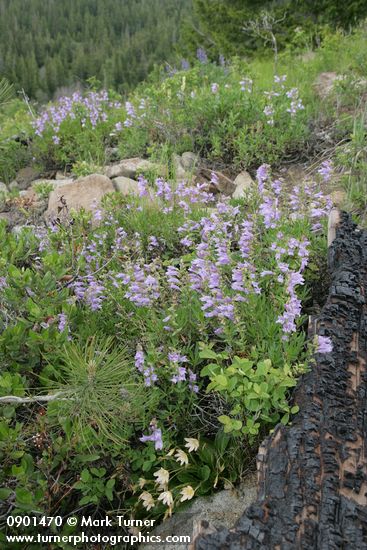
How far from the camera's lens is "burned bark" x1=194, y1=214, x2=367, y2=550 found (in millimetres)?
1938

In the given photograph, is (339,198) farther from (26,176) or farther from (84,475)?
(26,176)

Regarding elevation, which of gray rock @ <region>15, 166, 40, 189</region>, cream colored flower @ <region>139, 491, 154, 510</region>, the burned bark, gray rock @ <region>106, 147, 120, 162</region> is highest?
the burned bark

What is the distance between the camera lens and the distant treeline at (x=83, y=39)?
85625 millimetres

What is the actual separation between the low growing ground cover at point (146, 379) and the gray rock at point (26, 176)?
4273 mm

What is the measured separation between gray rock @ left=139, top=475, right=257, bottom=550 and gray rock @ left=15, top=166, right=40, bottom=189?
557 cm

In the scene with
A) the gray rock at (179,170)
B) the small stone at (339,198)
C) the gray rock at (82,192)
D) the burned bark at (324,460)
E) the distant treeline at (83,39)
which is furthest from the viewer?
the distant treeline at (83,39)

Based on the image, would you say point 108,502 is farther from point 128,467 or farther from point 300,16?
point 300,16

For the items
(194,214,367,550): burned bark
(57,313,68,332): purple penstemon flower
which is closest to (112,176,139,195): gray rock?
(57,313,68,332): purple penstemon flower

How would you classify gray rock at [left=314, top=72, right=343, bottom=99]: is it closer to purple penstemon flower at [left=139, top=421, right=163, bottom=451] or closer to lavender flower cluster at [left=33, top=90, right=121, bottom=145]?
lavender flower cluster at [left=33, top=90, right=121, bottom=145]

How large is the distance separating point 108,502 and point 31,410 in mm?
648

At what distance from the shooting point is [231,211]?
3.78 meters

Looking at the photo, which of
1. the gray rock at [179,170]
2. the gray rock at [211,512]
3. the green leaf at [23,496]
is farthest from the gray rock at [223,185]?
the green leaf at [23,496]

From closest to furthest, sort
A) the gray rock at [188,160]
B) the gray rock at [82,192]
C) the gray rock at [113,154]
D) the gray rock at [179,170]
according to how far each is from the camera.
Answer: the gray rock at [82,192]
the gray rock at [179,170]
the gray rock at [188,160]
the gray rock at [113,154]

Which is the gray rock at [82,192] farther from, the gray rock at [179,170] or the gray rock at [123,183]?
the gray rock at [179,170]
